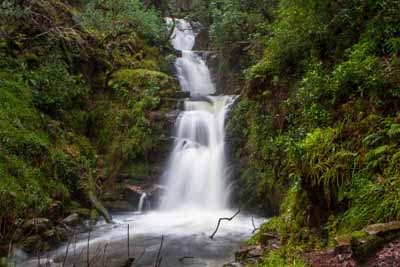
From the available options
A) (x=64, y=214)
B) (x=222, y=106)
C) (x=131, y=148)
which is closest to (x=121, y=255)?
(x=64, y=214)

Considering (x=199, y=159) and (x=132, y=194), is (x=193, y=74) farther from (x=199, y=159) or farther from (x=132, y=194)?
(x=132, y=194)

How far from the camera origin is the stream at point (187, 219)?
7.19m

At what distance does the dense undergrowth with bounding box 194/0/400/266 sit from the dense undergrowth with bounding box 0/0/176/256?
3.44 m

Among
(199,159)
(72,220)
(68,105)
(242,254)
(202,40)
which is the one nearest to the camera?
(242,254)

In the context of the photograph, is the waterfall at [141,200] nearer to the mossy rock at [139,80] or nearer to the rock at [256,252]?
the mossy rock at [139,80]

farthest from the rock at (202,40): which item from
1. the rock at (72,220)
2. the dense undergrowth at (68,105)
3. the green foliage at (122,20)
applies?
the rock at (72,220)

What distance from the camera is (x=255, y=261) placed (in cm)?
560

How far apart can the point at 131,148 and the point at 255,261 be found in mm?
6963

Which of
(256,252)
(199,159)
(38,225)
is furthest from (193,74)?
(256,252)

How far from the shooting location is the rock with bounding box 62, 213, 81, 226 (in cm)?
876

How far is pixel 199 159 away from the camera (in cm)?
1165

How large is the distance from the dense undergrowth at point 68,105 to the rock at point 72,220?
0.59ft

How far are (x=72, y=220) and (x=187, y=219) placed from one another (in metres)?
2.47

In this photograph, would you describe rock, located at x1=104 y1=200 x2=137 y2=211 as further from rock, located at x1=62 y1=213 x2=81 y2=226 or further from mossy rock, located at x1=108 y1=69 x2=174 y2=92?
mossy rock, located at x1=108 y1=69 x2=174 y2=92
